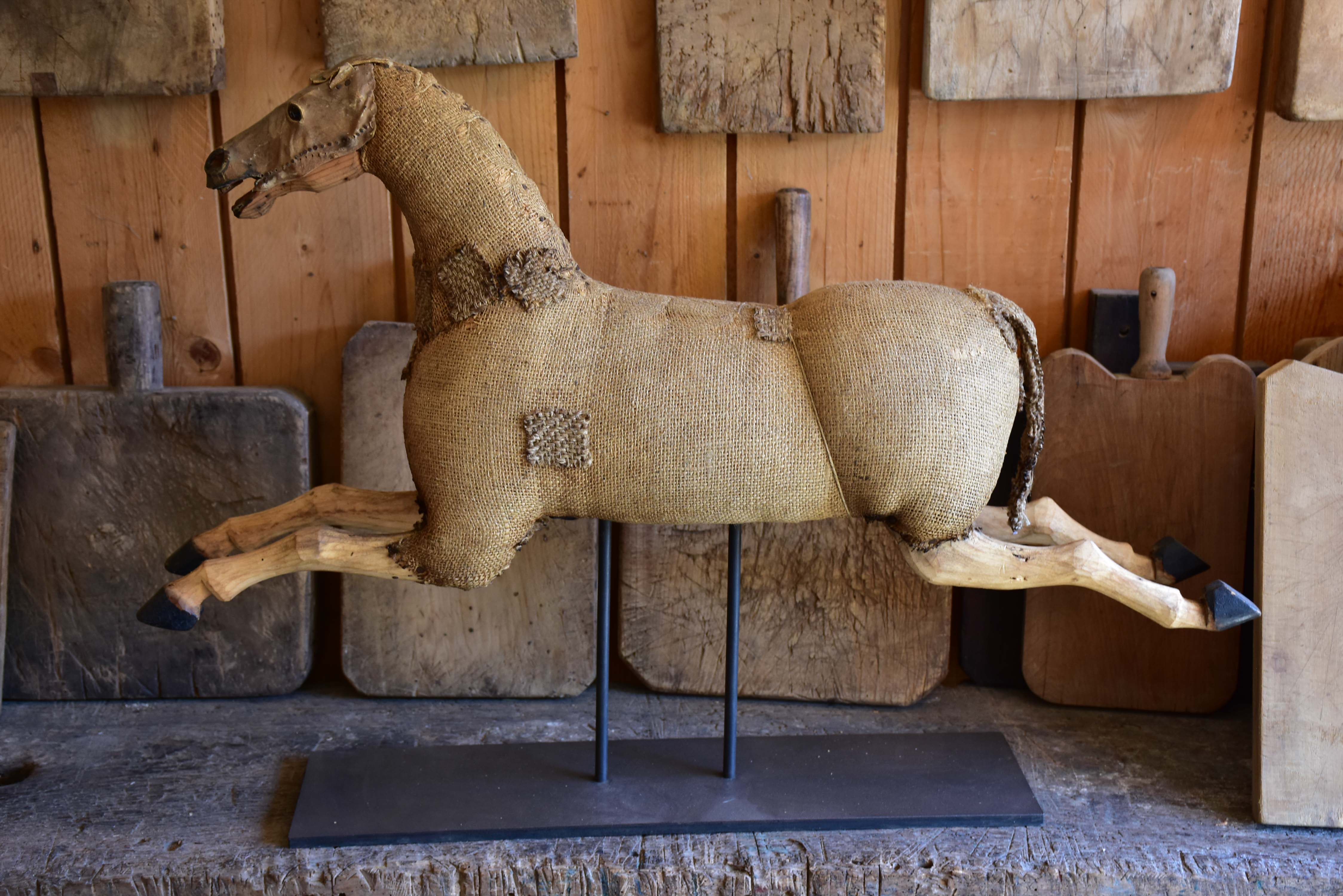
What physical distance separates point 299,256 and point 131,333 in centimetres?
25

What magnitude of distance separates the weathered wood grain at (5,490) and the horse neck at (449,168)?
29.7 inches

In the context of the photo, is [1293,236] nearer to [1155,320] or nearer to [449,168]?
[1155,320]

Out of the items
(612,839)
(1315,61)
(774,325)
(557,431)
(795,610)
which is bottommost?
(612,839)

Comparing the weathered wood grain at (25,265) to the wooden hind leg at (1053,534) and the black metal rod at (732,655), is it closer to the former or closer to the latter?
the black metal rod at (732,655)

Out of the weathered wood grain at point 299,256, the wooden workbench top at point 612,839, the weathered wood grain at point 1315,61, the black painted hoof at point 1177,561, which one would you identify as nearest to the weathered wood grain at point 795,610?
the wooden workbench top at point 612,839

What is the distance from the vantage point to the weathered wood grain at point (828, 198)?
56.6 inches

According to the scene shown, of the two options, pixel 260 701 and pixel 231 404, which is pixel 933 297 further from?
pixel 260 701

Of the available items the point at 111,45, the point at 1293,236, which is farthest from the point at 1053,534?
the point at 111,45

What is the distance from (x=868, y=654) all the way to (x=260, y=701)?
0.90 m

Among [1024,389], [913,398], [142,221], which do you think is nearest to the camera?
[913,398]

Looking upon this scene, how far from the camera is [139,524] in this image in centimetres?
150

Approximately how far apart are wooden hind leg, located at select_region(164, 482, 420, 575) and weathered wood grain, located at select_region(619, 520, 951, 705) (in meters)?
0.40

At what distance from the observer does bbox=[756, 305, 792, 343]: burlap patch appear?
42.8 inches

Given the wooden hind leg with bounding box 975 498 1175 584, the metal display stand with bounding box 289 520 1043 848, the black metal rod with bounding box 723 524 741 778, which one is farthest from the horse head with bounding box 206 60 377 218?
the wooden hind leg with bounding box 975 498 1175 584
